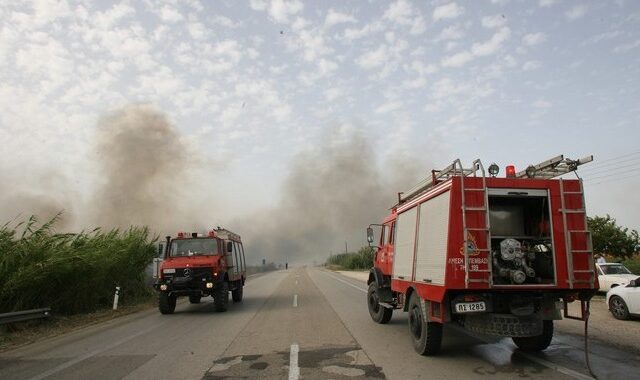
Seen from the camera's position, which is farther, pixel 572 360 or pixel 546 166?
pixel 546 166

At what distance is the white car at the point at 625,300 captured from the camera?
1116cm

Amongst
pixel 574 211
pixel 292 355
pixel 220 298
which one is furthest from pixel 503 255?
pixel 220 298

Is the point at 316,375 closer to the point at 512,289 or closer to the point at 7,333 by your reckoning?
the point at 512,289

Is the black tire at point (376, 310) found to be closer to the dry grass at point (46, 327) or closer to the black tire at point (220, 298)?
the black tire at point (220, 298)

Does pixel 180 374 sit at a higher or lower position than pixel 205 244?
lower

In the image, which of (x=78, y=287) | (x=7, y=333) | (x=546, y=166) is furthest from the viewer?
(x=78, y=287)

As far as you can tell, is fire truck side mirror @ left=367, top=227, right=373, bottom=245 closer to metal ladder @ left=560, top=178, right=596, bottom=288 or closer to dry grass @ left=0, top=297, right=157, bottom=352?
metal ladder @ left=560, top=178, right=596, bottom=288

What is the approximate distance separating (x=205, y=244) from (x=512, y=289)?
10.7 m

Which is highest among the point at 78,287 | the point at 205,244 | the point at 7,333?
the point at 205,244

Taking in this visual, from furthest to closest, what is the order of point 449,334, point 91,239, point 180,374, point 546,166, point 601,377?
point 91,239 < point 449,334 < point 546,166 < point 180,374 < point 601,377

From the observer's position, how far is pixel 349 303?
1655 cm

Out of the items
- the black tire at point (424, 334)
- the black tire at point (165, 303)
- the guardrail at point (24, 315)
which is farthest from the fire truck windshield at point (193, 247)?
the black tire at point (424, 334)

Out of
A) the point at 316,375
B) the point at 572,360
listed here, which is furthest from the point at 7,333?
the point at 572,360

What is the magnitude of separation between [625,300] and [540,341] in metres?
5.19
